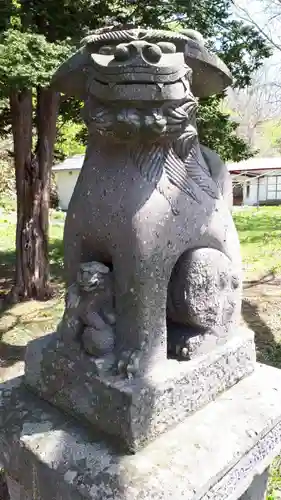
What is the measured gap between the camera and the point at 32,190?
4727 mm

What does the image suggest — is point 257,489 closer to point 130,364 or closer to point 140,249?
point 130,364

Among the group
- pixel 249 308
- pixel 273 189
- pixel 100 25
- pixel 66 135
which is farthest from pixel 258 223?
pixel 273 189

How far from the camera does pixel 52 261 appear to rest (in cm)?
640

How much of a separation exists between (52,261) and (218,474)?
545 centimetres

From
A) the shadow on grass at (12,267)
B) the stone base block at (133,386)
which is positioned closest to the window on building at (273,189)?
the shadow on grass at (12,267)

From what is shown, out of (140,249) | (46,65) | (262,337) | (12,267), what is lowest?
(262,337)

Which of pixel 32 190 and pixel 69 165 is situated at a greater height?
pixel 69 165

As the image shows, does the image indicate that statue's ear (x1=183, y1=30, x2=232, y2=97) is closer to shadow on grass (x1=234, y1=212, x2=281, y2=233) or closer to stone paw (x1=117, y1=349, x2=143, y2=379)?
stone paw (x1=117, y1=349, x2=143, y2=379)

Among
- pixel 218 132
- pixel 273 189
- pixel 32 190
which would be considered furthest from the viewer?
pixel 273 189

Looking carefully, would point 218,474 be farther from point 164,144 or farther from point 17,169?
point 17,169

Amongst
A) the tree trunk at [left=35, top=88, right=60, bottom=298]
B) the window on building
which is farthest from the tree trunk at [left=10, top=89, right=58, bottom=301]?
the window on building

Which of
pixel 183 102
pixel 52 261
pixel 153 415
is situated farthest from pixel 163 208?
pixel 52 261

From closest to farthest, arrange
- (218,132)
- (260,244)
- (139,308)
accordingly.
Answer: (139,308), (218,132), (260,244)

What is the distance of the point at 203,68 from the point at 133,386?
89 cm
